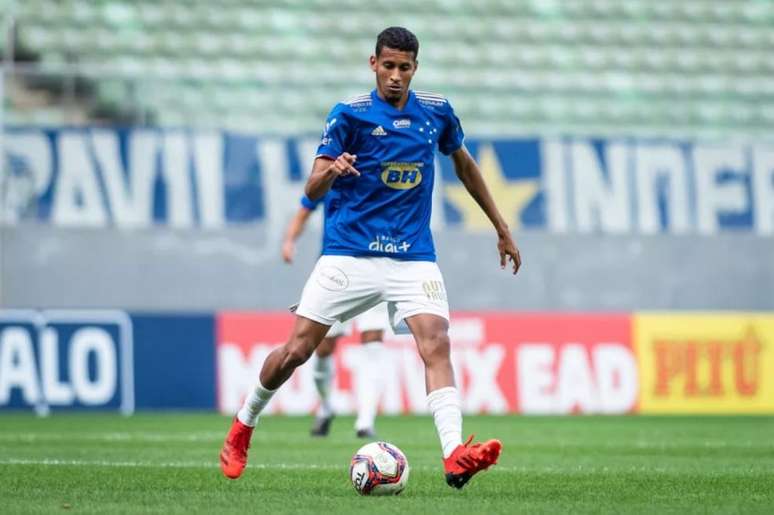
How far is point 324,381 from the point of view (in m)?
12.1

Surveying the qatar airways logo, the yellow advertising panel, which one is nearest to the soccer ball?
the qatar airways logo

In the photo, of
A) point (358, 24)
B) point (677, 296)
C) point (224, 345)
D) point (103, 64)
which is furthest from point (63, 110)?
point (677, 296)

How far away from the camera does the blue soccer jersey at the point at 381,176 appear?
23.2ft

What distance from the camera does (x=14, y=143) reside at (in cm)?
1700

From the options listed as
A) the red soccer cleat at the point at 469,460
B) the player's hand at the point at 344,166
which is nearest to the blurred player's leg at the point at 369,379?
the red soccer cleat at the point at 469,460

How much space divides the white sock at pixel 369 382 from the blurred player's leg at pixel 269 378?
389cm

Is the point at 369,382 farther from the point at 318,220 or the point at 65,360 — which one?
the point at 318,220

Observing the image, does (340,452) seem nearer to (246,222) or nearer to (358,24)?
(246,222)

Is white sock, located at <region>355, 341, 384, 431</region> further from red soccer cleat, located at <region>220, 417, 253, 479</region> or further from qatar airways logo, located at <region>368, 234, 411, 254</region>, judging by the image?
qatar airways logo, located at <region>368, 234, 411, 254</region>

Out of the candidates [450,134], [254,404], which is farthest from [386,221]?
[254,404]

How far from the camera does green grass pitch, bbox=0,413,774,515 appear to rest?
6.55m

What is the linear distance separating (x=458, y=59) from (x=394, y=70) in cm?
1380

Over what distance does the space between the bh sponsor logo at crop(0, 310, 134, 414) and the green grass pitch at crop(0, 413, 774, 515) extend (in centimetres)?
160

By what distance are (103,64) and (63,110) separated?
2038 mm
